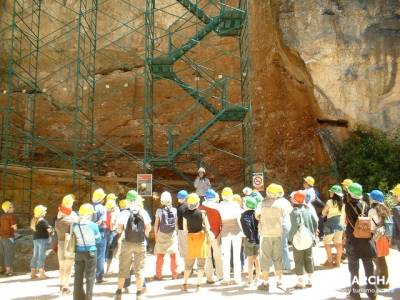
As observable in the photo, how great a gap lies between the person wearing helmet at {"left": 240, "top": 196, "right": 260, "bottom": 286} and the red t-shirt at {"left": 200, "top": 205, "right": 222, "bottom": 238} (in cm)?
39

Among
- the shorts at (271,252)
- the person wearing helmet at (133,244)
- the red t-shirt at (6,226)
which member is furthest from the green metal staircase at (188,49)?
the shorts at (271,252)

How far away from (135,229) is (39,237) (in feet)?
9.95

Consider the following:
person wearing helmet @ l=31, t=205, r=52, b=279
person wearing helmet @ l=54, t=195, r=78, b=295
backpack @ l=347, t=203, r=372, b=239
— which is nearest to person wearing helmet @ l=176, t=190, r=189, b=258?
person wearing helmet @ l=54, t=195, r=78, b=295

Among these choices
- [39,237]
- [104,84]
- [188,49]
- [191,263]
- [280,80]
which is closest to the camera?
[191,263]

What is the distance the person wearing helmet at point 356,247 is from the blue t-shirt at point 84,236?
11.4 feet

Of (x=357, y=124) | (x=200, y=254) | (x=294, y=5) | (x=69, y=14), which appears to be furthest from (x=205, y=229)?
(x=69, y=14)

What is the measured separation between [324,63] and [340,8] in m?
1.84

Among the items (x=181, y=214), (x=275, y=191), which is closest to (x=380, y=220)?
(x=275, y=191)

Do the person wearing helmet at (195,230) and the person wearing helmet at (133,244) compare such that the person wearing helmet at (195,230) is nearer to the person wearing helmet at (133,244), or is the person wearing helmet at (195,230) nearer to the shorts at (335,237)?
the person wearing helmet at (133,244)

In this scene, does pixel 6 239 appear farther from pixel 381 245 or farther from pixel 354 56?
pixel 354 56

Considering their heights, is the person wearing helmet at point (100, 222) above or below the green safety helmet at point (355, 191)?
below

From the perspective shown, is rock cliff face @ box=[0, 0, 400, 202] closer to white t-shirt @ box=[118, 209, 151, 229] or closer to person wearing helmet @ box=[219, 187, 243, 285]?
person wearing helmet @ box=[219, 187, 243, 285]

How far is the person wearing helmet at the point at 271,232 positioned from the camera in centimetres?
684

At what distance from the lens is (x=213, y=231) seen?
293 inches
